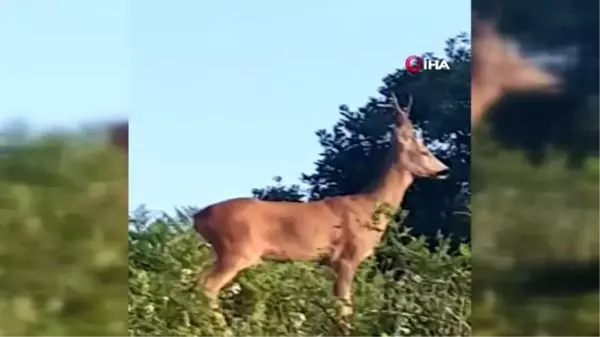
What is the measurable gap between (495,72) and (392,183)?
21.7 inches

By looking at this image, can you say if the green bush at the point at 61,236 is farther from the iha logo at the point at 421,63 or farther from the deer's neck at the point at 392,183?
the iha logo at the point at 421,63

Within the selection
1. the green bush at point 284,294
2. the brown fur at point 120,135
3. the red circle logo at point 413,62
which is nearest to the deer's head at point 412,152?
the red circle logo at point 413,62

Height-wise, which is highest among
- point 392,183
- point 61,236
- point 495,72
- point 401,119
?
point 495,72

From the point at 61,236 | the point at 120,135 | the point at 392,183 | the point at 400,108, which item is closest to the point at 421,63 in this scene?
the point at 400,108

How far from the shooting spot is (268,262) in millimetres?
3379

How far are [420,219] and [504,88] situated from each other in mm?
567

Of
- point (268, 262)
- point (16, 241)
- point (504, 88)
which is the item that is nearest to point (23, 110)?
point (16, 241)

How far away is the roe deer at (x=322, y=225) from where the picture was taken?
11.0 feet

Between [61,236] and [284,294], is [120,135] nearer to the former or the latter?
[61,236]

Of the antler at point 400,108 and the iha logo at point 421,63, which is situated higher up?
the iha logo at point 421,63

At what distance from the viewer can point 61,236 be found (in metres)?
3.42

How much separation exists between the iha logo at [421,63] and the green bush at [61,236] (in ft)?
3.67

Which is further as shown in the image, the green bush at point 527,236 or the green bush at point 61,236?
the green bush at point 61,236

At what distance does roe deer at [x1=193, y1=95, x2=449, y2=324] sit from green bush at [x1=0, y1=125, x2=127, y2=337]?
0.36 meters
